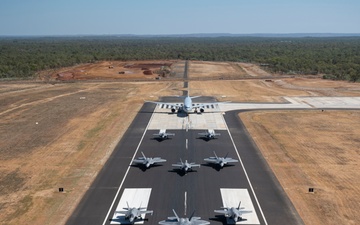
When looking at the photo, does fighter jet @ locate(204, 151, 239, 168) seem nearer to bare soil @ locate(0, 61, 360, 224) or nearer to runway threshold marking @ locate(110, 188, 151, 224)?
bare soil @ locate(0, 61, 360, 224)

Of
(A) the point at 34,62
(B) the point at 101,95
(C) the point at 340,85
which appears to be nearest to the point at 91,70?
(A) the point at 34,62

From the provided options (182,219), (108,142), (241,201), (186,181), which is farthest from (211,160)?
(108,142)

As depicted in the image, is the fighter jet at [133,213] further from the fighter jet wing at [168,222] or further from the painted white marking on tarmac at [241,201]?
the painted white marking on tarmac at [241,201]

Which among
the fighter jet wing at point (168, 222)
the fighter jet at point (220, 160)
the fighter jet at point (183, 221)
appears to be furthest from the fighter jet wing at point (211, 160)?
the fighter jet wing at point (168, 222)

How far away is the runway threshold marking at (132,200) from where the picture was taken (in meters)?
37.6

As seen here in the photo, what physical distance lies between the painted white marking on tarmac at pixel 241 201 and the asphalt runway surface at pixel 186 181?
566 mm

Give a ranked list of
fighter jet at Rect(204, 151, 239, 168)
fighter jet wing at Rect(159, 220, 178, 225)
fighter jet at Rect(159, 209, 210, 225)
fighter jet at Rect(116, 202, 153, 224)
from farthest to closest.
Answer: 1. fighter jet at Rect(204, 151, 239, 168)
2. fighter jet at Rect(116, 202, 153, 224)
3. fighter jet wing at Rect(159, 220, 178, 225)
4. fighter jet at Rect(159, 209, 210, 225)

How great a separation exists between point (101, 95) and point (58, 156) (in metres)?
55.9

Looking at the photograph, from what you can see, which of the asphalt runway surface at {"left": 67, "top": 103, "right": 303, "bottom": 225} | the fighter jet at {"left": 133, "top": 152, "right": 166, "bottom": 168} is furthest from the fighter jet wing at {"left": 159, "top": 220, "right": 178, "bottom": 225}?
the fighter jet at {"left": 133, "top": 152, "right": 166, "bottom": 168}

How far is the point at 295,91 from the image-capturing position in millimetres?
116375

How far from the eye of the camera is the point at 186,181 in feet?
155

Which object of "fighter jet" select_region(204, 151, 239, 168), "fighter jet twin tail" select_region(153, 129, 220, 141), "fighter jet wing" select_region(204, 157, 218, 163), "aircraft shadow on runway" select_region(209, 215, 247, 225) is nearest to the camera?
"aircraft shadow on runway" select_region(209, 215, 247, 225)

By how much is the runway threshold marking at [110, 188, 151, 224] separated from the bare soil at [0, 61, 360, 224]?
5.37m

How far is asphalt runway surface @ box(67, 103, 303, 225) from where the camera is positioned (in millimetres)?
38844
